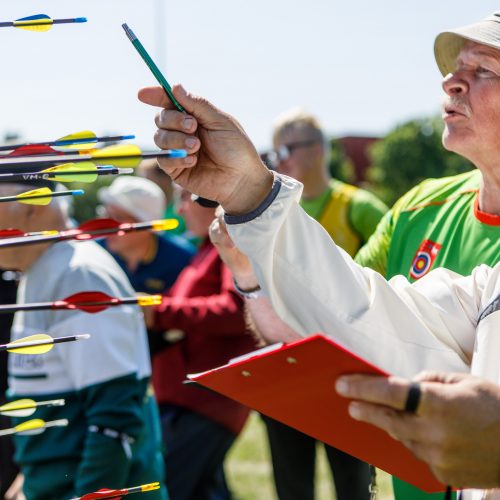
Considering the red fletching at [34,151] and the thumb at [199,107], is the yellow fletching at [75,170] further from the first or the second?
the thumb at [199,107]

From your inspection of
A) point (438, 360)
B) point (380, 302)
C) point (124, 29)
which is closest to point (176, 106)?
point (124, 29)

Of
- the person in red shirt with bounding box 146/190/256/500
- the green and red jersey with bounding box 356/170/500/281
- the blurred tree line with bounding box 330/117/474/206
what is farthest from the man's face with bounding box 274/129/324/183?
the blurred tree line with bounding box 330/117/474/206

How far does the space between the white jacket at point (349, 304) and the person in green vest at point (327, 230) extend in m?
1.88

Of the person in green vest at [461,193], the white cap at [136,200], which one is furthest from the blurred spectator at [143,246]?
the person in green vest at [461,193]

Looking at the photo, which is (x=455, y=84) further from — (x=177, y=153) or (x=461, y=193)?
(x=177, y=153)

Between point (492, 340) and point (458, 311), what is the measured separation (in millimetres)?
165

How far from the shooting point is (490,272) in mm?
1680

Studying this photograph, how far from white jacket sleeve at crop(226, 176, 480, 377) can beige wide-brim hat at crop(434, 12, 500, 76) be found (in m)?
0.67

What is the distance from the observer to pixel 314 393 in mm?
1194

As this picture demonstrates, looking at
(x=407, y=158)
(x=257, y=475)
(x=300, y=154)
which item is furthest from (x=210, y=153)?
(x=407, y=158)

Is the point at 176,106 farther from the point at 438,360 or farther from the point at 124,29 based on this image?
the point at 438,360

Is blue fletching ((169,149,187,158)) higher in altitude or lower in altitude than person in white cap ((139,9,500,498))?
higher

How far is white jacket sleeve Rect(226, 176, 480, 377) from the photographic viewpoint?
61.7 inches

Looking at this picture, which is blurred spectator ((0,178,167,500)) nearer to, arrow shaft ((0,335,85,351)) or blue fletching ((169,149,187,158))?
arrow shaft ((0,335,85,351))
